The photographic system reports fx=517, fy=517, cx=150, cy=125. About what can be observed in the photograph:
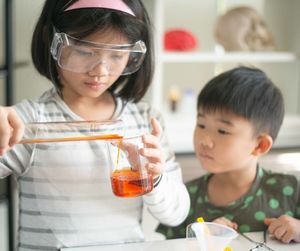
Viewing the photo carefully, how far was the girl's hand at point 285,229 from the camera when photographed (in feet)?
3.15

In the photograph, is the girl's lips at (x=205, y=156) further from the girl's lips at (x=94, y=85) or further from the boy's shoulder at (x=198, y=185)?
the girl's lips at (x=94, y=85)

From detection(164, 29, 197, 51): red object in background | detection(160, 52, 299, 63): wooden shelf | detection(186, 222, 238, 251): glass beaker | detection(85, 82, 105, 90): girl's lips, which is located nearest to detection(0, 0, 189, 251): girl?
detection(85, 82, 105, 90): girl's lips

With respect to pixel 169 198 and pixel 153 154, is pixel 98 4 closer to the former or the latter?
pixel 153 154

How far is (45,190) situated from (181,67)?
1.57m

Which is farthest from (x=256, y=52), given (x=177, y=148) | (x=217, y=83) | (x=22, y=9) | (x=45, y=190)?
(x=45, y=190)

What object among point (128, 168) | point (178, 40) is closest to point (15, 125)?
point (128, 168)

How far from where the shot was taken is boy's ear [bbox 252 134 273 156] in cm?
115

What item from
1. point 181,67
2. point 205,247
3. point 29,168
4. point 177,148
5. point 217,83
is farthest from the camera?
point 181,67

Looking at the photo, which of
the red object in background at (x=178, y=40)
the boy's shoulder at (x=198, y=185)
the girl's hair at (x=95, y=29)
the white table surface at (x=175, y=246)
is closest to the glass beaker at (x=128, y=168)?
the white table surface at (x=175, y=246)

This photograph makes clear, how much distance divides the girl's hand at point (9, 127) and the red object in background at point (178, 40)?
1.62m

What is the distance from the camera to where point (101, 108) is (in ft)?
3.52

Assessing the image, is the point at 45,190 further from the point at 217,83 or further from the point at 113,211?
the point at 217,83

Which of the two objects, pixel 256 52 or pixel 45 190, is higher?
pixel 256 52

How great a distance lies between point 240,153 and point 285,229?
22cm
